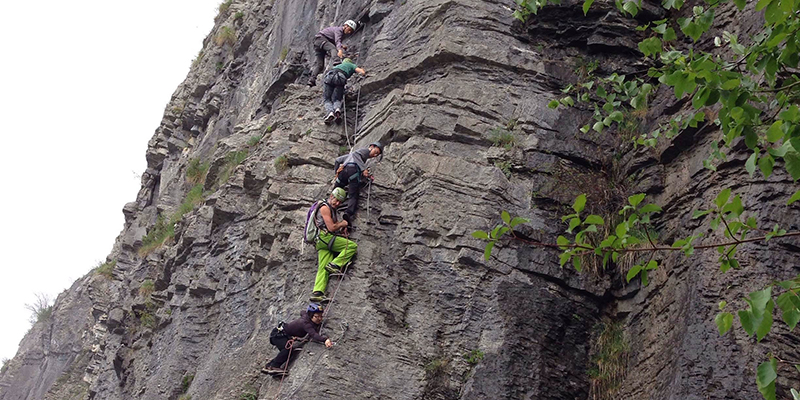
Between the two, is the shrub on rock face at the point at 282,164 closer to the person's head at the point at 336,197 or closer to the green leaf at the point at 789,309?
the person's head at the point at 336,197

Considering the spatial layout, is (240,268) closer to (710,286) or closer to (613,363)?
(613,363)

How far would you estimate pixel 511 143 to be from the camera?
41.3 feet

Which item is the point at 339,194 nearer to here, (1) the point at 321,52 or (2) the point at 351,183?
(2) the point at 351,183

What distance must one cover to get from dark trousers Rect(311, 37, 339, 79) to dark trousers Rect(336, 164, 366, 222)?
5.02 metres

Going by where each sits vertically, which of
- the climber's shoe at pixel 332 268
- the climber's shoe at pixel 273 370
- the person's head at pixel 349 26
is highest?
the person's head at pixel 349 26

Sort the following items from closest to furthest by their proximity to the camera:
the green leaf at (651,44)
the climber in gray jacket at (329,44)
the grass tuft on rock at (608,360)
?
1. the green leaf at (651,44)
2. the grass tuft on rock at (608,360)
3. the climber in gray jacket at (329,44)

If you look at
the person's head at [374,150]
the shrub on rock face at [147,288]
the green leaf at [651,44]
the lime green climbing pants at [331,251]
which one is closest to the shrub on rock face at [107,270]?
the shrub on rock face at [147,288]

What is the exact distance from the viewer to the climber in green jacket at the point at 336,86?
Answer: 49.3 ft

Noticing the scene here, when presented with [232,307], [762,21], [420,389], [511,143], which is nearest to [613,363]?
[420,389]

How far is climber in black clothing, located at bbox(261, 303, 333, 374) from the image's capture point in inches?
421

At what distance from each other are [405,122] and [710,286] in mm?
5799

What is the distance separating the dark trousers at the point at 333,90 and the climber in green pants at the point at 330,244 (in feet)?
11.2

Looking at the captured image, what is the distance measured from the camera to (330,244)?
11.6 meters

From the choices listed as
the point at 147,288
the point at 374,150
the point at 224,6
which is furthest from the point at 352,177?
the point at 224,6
